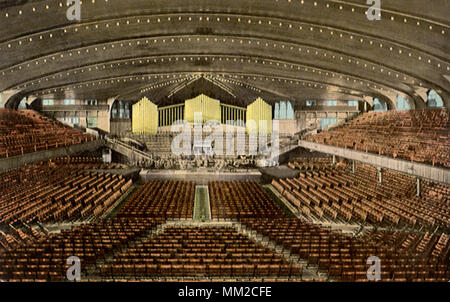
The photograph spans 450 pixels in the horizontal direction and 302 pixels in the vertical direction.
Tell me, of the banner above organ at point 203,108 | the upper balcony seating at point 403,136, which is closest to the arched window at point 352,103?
the upper balcony seating at point 403,136

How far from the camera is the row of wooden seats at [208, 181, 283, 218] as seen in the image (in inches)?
488

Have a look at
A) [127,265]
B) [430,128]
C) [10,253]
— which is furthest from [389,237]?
[430,128]

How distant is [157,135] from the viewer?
98.5ft

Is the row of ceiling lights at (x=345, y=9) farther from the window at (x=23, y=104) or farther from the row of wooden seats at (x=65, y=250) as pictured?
the window at (x=23, y=104)

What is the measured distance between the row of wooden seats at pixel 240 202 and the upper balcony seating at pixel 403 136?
607 centimetres

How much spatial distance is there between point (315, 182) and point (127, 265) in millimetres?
12739

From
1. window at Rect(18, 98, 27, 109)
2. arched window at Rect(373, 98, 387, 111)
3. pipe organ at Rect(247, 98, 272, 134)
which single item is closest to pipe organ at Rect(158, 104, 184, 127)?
pipe organ at Rect(247, 98, 272, 134)

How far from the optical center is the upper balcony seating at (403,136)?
48.4ft

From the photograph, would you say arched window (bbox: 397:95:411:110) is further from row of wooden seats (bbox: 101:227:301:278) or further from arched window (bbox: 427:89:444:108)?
row of wooden seats (bbox: 101:227:301:278)

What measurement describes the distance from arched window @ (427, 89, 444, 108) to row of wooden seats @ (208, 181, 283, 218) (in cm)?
1606

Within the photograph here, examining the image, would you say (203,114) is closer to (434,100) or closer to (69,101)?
(69,101)

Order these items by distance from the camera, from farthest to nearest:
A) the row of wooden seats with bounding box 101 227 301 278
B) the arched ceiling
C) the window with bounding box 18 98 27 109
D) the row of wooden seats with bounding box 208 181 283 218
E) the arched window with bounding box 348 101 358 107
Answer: the arched window with bounding box 348 101 358 107 → the window with bounding box 18 98 27 109 → the arched ceiling → the row of wooden seats with bounding box 208 181 283 218 → the row of wooden seats with bounding box 101 227 301 278
